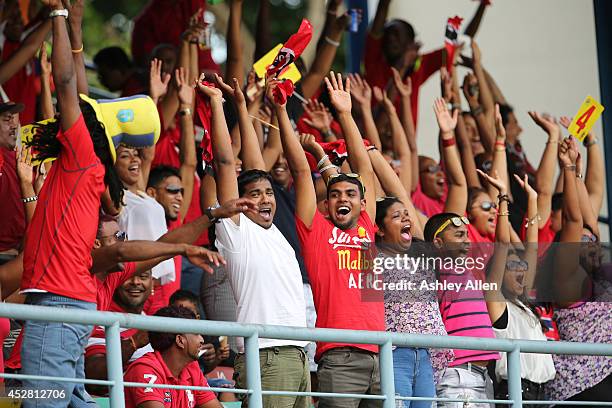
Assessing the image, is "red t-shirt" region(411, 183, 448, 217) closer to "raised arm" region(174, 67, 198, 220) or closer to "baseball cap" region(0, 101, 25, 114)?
"raised arm" region(174, 67, 198, 220)

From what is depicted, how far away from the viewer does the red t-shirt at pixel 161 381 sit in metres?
6.12

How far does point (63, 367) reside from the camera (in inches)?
209

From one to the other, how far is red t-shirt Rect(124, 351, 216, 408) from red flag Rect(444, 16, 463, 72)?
4.50 m

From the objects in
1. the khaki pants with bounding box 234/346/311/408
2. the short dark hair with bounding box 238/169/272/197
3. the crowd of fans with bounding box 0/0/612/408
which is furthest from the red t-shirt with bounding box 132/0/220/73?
the khaki pants with bounding box 234/346/311/408

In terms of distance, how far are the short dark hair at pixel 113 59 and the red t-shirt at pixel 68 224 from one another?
14.6ft

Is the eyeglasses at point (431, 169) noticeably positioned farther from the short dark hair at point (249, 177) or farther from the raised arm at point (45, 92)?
the short dark hair at point (249, 177)

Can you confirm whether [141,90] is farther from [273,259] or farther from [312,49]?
[312,49]

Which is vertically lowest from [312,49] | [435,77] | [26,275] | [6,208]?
[26,275]

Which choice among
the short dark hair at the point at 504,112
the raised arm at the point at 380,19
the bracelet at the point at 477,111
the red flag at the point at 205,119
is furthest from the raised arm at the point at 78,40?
the short dark hair at the point at 504,112

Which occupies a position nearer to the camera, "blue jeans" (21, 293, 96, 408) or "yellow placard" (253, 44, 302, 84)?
"blue jeans" (21, 293, 96, 408)

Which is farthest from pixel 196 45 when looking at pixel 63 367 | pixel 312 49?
pixel 312 49

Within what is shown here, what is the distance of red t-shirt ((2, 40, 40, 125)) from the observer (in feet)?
30.9

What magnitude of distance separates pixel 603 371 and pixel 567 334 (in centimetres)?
33

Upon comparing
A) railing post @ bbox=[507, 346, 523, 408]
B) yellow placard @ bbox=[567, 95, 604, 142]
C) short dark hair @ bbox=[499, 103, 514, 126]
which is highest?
short dark hair @ bbox=[499, 103, 514, 126]
